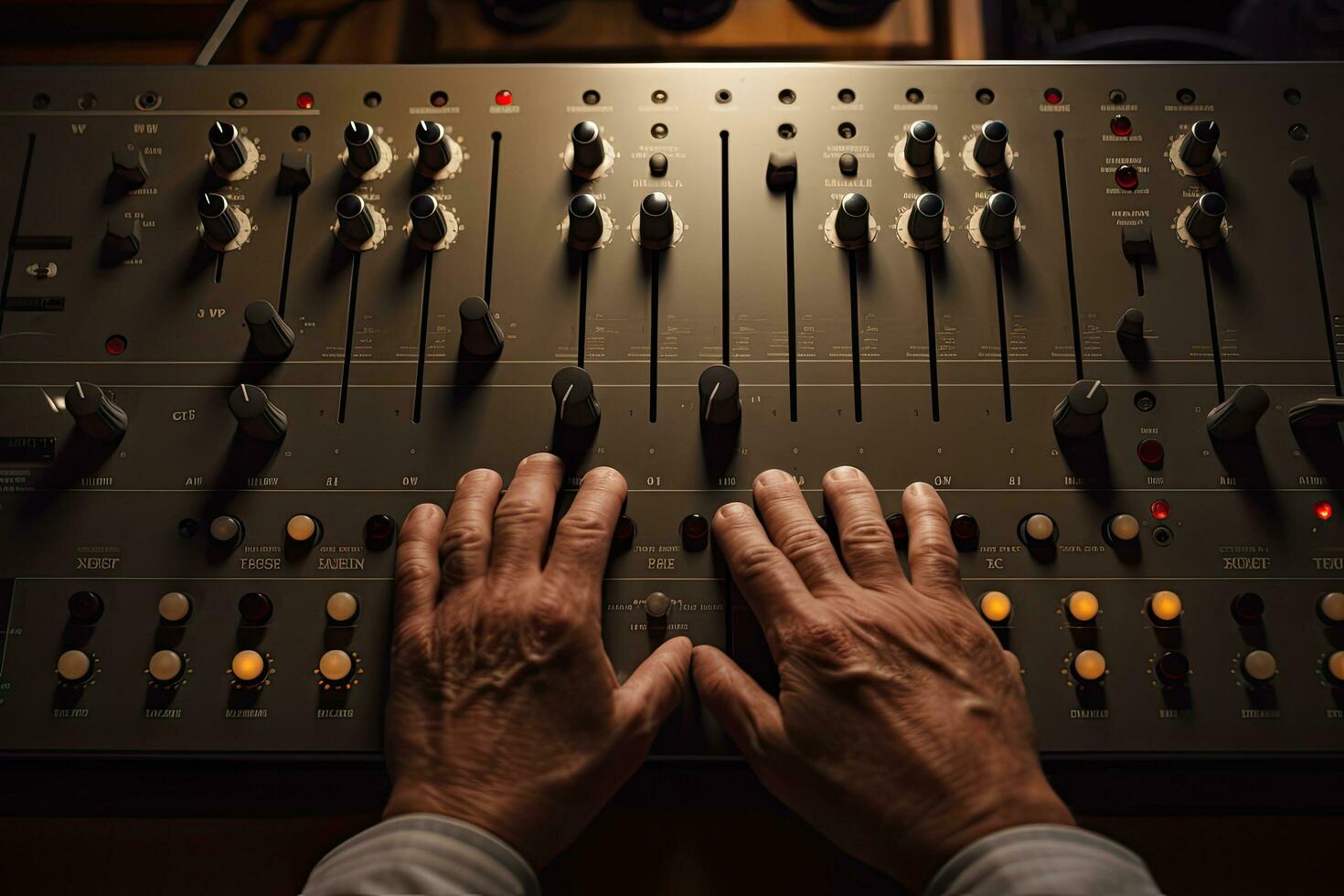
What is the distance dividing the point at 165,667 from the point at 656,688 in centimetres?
61

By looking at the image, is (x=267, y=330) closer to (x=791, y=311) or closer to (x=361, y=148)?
(x=361, y=148)

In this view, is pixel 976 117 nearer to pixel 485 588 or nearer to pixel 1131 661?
pixel 1131 661

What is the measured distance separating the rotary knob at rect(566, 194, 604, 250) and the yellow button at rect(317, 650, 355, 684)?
0.64 m

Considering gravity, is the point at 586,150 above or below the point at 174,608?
above

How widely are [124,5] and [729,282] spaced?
141 centimetres

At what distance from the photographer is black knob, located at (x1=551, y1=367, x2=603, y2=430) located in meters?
1.09

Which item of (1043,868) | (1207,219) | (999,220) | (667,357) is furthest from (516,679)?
(1207,219)

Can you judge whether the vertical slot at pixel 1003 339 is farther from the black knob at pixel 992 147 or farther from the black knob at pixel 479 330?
the black knob at pixel 479 330

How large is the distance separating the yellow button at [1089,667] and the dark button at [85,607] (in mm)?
1248

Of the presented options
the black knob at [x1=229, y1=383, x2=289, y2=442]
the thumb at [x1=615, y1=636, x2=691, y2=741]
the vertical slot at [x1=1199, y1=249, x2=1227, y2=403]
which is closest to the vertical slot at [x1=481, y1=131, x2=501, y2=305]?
the black knob at [x1=229, y1=383, x2=289, y2=442]

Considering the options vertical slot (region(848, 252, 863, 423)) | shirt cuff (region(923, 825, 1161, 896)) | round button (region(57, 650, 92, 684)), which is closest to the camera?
shirt cuff (region(923, 825, 1161, 896))

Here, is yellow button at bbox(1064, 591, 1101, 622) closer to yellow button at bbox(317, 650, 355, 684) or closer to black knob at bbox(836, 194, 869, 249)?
black knob at bbox(836, 194, 869, 249)

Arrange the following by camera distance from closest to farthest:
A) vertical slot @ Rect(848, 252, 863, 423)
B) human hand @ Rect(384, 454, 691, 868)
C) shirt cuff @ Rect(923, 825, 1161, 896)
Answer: shirt cuff @ Rect(923, 825, 1161, 896) → human hand @ Rect(384, 454, 691, 868) → vertical slot @ Rect(848, 252, 863, 423)

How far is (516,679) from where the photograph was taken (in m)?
0.98
